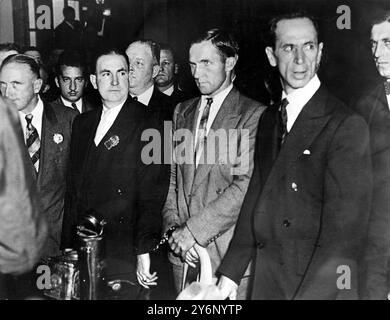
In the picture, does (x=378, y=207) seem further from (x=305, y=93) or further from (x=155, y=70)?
(x=155, y=70)

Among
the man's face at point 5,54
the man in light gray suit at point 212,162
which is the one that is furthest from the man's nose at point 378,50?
the man's face at point 5,54

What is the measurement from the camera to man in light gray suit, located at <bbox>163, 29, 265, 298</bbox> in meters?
2.10

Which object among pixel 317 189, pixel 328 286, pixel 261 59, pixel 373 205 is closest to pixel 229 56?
pixel 261 59

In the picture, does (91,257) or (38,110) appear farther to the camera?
(38,110)

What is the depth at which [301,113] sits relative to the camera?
190 centimetres

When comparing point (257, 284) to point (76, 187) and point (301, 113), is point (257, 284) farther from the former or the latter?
point (76, 187)

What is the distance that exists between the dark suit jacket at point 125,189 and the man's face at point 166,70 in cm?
20

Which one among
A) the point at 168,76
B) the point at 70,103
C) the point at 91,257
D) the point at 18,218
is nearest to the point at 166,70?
the point at 168,76

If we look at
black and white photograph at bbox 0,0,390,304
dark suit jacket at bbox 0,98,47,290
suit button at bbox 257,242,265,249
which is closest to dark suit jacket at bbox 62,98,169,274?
black and white photograph at bbox 0,0,390,304

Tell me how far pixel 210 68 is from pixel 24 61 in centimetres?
84

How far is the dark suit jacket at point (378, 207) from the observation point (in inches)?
78.8

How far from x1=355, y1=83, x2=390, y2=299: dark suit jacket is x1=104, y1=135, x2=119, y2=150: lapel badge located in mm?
1006

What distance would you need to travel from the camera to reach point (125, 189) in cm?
223

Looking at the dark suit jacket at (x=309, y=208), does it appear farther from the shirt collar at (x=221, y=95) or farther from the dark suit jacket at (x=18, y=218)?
the dark suit jacket at (x=18, y=218)
